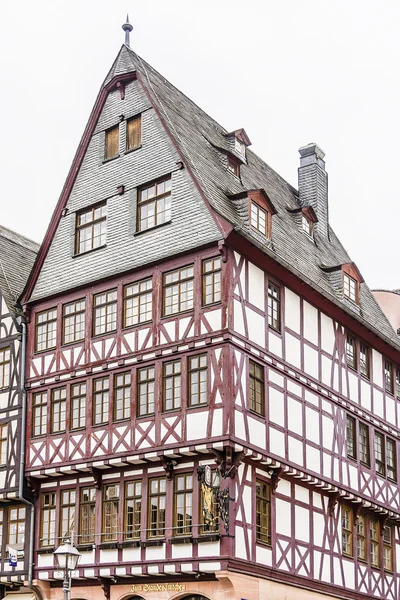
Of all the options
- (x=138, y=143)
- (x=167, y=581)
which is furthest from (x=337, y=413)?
(x=138, y=143)

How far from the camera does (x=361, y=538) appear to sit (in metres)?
30.9

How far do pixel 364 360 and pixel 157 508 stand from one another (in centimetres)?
904

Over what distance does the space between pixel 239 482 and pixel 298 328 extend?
208 inches

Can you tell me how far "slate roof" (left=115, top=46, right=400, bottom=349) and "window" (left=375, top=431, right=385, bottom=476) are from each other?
283cm

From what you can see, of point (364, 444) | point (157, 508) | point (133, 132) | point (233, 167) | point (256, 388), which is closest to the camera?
point (157, 508)

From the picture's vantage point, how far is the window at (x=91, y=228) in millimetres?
29609

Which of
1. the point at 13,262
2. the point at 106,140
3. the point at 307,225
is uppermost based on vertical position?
the point at 106,140

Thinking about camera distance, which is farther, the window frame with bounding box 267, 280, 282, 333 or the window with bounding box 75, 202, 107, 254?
the window with bounding box 75, 202, 107, 254

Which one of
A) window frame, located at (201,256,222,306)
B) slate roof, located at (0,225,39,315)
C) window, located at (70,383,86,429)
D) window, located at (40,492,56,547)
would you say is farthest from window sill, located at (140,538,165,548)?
slate roof, located at (0,225,39,315)

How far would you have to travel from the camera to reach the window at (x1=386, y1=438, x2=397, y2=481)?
107ft

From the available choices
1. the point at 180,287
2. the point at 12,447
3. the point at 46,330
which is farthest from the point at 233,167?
the point at 12,447

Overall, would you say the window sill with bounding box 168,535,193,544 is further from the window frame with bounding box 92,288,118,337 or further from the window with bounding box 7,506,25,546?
the window frame with bounding box 92,288,118,337

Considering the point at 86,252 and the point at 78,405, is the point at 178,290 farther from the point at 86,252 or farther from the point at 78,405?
the point at 78,405

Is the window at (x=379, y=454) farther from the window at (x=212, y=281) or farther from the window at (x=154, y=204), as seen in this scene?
the window at (x=154, y=204)
